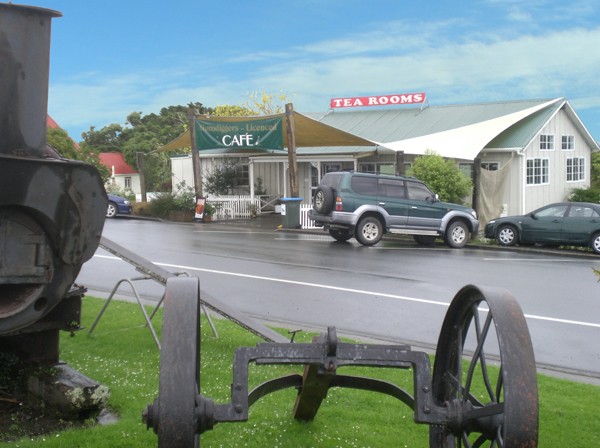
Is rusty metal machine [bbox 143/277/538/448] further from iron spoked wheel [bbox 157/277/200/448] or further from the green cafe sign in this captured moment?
the green cafe sign

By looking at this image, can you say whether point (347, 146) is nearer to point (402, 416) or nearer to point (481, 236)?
point (481, 236)

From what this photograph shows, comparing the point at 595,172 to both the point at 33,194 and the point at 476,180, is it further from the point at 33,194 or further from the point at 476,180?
the point at 33,194

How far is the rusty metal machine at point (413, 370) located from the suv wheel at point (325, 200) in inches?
673

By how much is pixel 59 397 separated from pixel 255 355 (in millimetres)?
2979

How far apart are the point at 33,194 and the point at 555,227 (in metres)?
19.1

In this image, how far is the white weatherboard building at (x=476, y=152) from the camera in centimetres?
2802

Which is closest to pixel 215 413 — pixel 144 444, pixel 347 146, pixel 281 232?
pixel 144 444

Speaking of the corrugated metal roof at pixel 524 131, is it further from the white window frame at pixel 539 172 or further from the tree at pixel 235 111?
the tree at pixel 235 111

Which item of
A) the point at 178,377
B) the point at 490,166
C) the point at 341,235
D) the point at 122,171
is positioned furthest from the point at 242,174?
the point at 178,377

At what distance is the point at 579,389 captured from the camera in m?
7.57

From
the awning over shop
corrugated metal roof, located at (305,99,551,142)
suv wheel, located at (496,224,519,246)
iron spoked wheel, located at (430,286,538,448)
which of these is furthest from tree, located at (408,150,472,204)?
iron spoked wheel, located at (430,286,538,448)

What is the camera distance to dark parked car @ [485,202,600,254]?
21312 millimetres

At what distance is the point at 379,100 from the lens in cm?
3703

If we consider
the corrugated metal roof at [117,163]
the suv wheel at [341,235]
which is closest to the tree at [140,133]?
the corrugated metal roof at [117,163]
